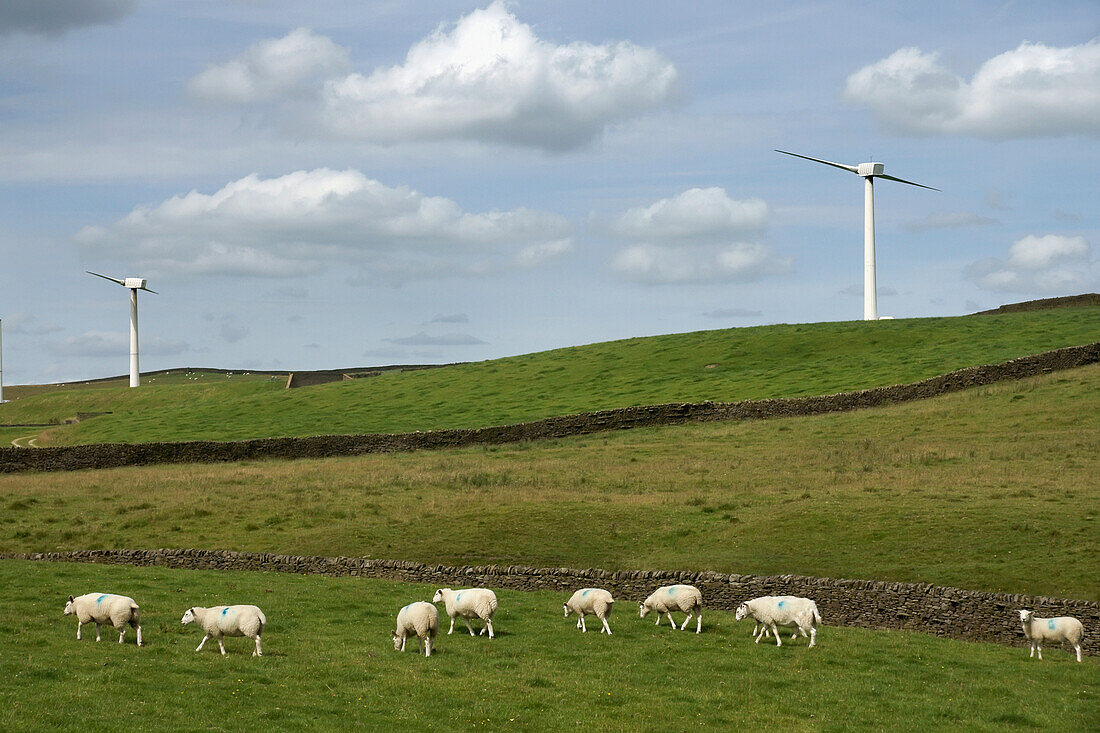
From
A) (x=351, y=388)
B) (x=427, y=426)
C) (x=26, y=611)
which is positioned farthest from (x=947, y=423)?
(x=351, y=388)

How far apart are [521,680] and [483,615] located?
13.1 ft

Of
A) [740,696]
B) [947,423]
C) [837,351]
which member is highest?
[837,351]

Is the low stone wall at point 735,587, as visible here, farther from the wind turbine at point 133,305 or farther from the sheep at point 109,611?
the wind turbine at point 133,305

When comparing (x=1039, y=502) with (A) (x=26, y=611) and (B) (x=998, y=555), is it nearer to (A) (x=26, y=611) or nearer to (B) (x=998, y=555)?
(B) (x=998, y=555)

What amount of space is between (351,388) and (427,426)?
24.6 metres

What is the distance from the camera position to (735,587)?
2688cm

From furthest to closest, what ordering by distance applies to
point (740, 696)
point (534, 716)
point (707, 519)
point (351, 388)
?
1. point (351, 388)
2. point (707, 519)
3. point (740, 696)
4. point (534, 716)

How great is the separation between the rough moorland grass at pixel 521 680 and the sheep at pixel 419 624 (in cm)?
31

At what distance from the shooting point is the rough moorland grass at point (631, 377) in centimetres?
6919

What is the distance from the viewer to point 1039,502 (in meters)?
34.1

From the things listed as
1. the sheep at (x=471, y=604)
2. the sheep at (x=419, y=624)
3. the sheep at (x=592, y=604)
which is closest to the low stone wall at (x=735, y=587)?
the sheep at (x=592, y=604)

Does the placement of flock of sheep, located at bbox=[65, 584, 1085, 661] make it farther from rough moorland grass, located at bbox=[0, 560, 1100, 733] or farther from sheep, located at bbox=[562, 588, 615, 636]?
rough moorland grass, located at bbox=[0, 560, 1100, 733]

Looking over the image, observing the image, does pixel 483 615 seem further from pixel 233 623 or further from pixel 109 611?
pixel 109 611

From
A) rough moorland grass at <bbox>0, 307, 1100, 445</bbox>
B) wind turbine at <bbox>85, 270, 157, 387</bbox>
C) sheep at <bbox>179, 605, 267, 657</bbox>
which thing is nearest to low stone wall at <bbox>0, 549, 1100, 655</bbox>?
sheep at <bbox>179, 605, 267, 657</bbox>
